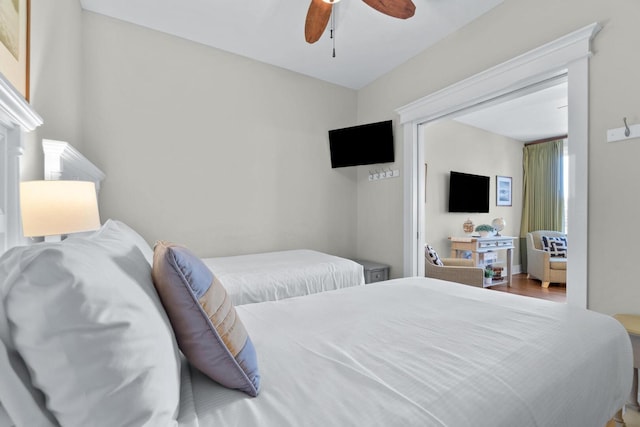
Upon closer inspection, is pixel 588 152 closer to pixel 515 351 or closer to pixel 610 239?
pixel 610 239

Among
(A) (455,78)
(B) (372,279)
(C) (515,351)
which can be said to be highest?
(A) (455,78)

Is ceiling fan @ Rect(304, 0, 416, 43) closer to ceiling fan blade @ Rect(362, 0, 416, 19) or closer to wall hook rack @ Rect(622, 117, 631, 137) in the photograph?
ceiling fan blade @ Rect(362, 0, 416, 19)

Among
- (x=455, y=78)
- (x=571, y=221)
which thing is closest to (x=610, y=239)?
(x=571, y=221)

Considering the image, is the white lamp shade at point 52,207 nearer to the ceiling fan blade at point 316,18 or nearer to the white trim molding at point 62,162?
the white trim molding at point 62,162

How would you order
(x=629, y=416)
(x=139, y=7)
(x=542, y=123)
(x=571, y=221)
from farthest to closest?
1. (x=542, y=123)
2. (x=139, y=7)
3. (x=571, y=221)
4. (x=629, y=416)

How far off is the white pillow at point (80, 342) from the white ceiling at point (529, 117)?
12.8 feet

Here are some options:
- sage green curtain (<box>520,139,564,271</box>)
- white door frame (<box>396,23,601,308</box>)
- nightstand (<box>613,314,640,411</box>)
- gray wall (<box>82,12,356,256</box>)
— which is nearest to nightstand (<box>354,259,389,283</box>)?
gray wall (<box>82,12,356,256</box>)

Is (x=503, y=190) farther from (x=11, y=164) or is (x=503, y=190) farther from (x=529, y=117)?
(x=11, y=164)

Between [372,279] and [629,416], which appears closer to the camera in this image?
[629,416]

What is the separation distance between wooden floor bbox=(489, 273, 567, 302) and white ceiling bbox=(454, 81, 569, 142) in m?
2.51

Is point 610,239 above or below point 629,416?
above

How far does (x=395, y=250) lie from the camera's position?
331 centimetres

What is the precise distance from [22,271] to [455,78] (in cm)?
306

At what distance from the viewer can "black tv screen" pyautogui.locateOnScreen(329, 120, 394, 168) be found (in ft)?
10.9
